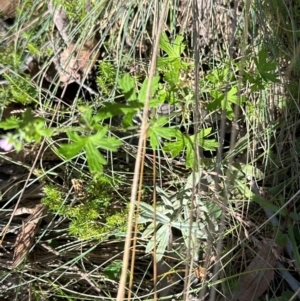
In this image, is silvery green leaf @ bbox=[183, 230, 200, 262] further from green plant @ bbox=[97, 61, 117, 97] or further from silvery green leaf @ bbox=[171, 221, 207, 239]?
green plant @ bbox=[97, 61, 117, 97]

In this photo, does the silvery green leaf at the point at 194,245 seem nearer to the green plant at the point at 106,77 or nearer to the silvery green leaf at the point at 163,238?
the silvery green leaf at the point at 163,238

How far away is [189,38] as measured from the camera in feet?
4.80

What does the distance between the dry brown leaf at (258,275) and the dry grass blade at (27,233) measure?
57 centimetres

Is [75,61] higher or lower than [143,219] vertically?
higher

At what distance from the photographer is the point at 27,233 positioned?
56.3 inches

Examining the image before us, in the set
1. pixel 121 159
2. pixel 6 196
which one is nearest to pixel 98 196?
pixel 121 159

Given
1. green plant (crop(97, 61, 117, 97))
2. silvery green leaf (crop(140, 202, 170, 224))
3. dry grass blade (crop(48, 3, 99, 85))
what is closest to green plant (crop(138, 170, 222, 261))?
silvery green leaf (crop(140, 202, 170, 224))

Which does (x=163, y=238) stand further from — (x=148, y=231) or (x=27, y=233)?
(x=27, y=233)

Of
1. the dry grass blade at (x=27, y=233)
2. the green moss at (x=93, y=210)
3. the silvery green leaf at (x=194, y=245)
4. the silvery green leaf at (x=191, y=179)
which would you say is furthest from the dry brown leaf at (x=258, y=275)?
the dry grass blade at (x=27, y=233)

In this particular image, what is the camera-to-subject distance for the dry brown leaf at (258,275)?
4.46 ft

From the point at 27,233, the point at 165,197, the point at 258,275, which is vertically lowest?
the point at 27,233

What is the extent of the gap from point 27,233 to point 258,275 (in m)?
0.65

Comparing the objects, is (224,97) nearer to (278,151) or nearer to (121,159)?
(278,151)

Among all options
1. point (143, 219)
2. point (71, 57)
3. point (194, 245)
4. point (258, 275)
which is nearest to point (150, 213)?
point (143, 219)
